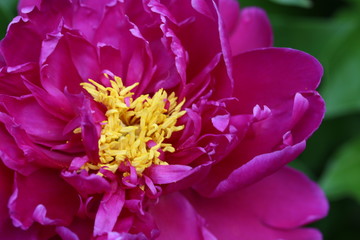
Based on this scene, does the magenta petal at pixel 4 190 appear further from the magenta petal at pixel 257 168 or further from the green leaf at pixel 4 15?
the green leaf at pixel 4 15

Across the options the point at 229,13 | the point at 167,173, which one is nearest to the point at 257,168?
the point at 167,173

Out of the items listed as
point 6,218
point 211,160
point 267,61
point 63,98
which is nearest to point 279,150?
point 211,160

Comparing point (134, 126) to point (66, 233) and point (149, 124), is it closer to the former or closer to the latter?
point (149, 124)

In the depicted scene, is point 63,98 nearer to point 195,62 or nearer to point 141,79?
point 141,79

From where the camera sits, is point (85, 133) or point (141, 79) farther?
point (141, 79)

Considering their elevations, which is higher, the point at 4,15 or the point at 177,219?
the point at 4,15

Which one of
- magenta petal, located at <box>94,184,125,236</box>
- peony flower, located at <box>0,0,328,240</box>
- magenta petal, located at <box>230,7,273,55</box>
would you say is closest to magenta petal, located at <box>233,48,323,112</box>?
peony flower, located at <box>0,0,328,240</box>

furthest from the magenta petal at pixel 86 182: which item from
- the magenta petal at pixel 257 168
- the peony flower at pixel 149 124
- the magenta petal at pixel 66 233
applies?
the magenta petal at pixel 257 168
